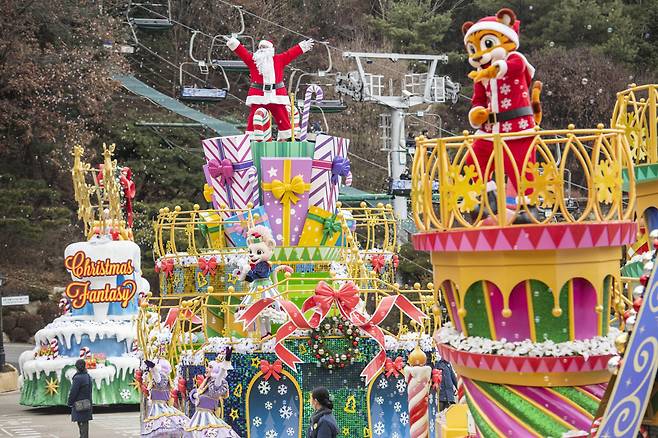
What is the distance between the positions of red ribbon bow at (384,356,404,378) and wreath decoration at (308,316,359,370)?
480mm

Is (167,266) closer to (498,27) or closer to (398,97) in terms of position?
(498,27)

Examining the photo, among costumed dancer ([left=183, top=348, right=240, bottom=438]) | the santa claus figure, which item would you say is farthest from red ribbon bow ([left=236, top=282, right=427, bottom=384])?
Answer: the santa claus figure

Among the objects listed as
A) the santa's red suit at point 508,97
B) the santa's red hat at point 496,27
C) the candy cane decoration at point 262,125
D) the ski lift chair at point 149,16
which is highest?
the ski lift chair at point 149,16

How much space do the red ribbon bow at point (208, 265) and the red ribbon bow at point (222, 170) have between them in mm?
1256

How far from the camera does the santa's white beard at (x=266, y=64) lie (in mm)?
19062

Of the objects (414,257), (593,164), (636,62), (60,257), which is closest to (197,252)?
(593,164)

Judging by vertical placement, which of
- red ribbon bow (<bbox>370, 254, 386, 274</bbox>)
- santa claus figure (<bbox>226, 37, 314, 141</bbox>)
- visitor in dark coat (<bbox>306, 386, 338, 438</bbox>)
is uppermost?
santa claus figure (<bbox>226, 37, 314, 141</bbox>)

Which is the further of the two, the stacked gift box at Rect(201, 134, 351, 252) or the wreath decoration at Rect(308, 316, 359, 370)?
the stacked gift box at Rect(201, 134, 351, 252)

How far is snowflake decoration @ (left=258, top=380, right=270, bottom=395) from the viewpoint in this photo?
A: 577 inches

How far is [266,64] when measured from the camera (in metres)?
19.1

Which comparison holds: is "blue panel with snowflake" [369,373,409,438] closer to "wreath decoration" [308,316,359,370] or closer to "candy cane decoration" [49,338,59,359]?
"wreath decoration" [308,316,359,370]

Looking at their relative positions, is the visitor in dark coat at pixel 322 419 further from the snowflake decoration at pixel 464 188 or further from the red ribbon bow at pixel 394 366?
the red ribbon bow at pixel 394 366

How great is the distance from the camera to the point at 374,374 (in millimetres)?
14852

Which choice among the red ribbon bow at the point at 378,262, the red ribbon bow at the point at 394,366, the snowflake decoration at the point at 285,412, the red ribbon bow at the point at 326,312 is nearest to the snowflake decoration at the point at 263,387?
the snowflake decoration at the point at 285,412
